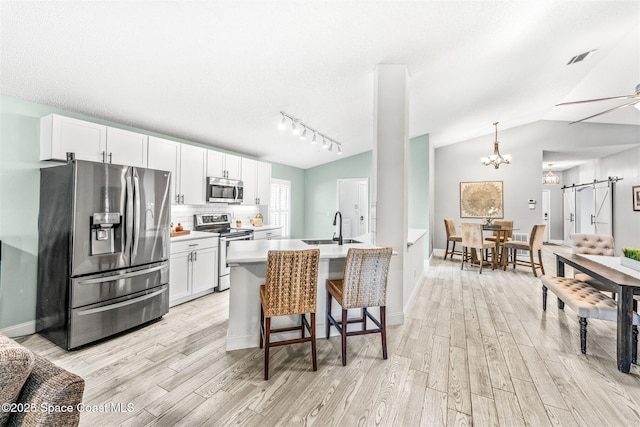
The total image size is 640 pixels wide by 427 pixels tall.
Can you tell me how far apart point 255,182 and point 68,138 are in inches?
109

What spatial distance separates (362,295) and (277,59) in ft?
7.40

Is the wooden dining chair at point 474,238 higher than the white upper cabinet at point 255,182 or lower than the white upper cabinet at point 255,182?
lower

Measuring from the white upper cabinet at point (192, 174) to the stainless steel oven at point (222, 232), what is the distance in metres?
0.44

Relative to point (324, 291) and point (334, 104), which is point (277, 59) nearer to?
point (334, 104)

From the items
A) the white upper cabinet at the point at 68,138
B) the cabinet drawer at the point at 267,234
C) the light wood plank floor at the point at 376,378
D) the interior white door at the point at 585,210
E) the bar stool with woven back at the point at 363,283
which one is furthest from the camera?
the interior white door at the point at 585,210

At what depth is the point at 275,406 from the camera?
1741mm

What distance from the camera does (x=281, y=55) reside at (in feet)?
8.16

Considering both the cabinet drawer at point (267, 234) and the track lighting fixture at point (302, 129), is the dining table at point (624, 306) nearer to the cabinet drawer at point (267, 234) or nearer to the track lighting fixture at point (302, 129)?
the track lighting fixture at point (302, 129)

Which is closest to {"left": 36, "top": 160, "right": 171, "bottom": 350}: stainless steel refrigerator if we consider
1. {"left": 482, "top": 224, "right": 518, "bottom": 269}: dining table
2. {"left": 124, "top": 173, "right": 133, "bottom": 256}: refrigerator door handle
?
{"left": 124, "top": 173, "right": 133, "bottom": 256}: refrigerator door handle

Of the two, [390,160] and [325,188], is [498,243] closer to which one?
[325,188]

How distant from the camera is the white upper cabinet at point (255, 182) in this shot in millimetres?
4965

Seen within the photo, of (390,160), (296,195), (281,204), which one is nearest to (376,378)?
(390,160)

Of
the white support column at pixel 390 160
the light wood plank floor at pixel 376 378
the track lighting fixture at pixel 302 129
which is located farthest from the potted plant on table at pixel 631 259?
the track lighting fixture at pixel 302 129

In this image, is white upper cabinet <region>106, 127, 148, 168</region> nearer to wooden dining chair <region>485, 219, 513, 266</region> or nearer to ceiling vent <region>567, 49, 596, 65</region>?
ceiling vent <region>567, 49, 596, 65</region>
